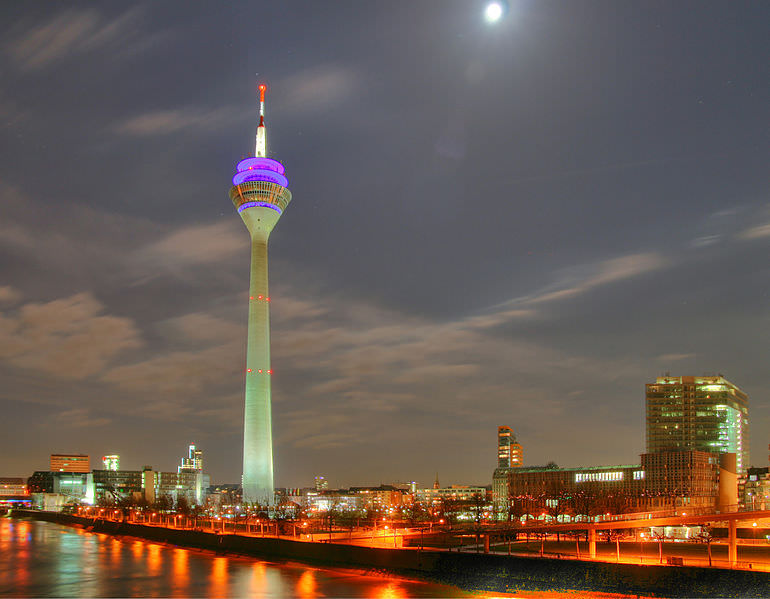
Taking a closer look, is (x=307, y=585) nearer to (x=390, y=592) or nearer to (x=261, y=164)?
(x=390, y=592)

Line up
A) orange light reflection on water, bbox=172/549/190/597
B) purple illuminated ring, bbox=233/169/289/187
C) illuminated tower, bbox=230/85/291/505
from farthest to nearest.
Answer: purple illuminated ring, bbox=233/169/289/187 < illuminated tower, bbox=230/85/291/505 < orange light reflection on water, bbox=172/549/190/597

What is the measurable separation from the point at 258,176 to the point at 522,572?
127 metres

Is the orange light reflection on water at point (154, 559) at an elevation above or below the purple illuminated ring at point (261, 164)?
below

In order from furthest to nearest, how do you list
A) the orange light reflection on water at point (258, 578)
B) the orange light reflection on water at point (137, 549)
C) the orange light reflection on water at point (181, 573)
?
the orange light reflection on water at point (137, 549)
the orange light reflection on water at point (258, 578)
the orange light reflection on water at point (181, 573)

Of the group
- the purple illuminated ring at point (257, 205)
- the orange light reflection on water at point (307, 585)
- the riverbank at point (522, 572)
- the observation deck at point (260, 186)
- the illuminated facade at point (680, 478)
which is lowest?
the illuminated facade at point (680, 478)

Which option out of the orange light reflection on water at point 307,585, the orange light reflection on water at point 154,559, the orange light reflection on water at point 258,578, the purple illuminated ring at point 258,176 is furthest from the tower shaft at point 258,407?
the orange light reflection on water at point 307,585

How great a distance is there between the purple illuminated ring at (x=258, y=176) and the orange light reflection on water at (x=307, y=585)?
114258mm

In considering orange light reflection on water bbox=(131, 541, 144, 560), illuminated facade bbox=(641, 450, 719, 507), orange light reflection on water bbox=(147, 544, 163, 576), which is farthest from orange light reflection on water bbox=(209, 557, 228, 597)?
illuminated facade bbox=(641, 450, 719, 507)

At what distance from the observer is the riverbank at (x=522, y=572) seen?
46.5 m

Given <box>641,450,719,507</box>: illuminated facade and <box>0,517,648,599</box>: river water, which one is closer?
<box>0,517,648,599</box>: river water

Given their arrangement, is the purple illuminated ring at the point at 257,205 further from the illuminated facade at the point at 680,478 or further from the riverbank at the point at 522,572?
the illuminated facade at the point at 680,478

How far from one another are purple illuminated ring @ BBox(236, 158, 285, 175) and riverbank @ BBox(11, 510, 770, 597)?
107447 mm

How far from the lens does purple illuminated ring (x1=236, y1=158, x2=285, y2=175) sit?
173000 millimetres

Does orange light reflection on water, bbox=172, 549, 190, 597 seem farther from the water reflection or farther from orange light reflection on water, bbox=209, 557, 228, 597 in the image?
the water reflection
